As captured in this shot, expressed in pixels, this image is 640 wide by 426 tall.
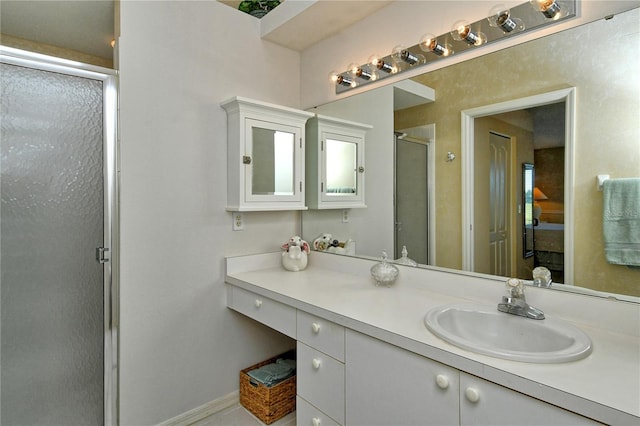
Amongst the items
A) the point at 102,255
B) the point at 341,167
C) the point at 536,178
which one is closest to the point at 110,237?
the point at 102,255

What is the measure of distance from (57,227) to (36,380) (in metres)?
0.72

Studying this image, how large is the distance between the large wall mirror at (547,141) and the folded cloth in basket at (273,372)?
1098mm

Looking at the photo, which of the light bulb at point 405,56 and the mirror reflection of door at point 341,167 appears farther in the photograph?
the mirror reflection of door at point 341,167

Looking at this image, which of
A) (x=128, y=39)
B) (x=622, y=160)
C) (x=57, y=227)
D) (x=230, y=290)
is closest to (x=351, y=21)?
(x=128, y=39)

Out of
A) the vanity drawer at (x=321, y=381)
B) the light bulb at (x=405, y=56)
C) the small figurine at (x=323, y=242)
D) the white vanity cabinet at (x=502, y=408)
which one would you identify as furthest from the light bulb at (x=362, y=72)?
the white vanity cabinet at (x=502, y=408)

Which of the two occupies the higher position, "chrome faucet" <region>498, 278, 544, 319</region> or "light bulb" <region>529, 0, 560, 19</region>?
"light bulb" <region>529, 0, 560, 19</region>

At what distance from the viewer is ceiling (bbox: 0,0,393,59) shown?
1.96m

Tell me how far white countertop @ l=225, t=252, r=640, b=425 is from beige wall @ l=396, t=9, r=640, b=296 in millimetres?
144

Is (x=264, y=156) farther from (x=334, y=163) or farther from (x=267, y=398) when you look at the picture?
(x=267, y=398)

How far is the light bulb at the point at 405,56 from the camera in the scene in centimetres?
179

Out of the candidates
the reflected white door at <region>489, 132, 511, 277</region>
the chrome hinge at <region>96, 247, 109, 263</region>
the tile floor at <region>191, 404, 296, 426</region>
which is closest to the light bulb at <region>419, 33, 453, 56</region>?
the reflected white door at <region>489, 132, 511, 277</region>

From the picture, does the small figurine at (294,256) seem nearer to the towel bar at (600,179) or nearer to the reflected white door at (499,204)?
the reflected white door at (499,204)

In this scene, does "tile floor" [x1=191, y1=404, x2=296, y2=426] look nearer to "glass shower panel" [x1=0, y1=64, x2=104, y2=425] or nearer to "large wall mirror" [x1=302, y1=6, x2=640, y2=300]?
"glass shower panel" [x1=0, y1=64, x2=104, y2=425]

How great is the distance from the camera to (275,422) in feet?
6.40
